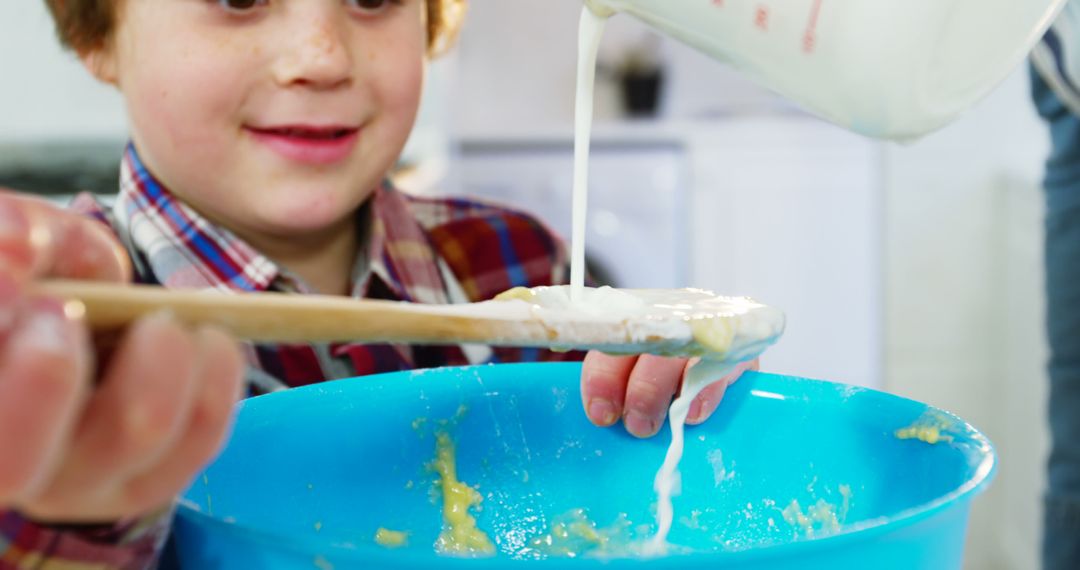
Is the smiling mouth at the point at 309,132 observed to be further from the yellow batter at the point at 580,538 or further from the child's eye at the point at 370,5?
the yellow batter at the point at 580,538

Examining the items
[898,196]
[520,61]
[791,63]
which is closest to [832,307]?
[898,196]

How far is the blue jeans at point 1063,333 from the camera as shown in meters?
1.15

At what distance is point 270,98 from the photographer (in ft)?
2.65

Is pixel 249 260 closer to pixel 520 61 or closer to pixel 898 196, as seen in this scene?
pixel 898 196

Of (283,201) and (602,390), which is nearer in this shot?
(602,390)

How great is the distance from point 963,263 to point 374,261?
1836 mm

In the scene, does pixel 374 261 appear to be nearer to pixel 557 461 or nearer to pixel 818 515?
pixel 557 461

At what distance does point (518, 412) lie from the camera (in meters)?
0.64

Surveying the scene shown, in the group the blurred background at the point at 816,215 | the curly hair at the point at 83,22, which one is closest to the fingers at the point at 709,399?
the curly hair at the point at 83,22

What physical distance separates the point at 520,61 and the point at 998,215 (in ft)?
4.09

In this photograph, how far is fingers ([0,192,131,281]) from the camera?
0.35m

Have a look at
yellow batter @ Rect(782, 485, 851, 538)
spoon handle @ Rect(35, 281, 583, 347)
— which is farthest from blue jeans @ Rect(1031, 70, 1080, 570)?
spoon handle @ Rect(35, 281, 583, 347)

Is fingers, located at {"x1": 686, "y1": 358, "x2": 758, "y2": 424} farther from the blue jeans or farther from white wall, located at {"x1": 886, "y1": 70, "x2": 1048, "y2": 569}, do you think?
white wall, located at {"x1": 886, "y1": 70, "x2": 1048, "y2": 569}

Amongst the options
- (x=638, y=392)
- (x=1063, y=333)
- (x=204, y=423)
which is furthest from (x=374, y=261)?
(x=1063, y=333)
